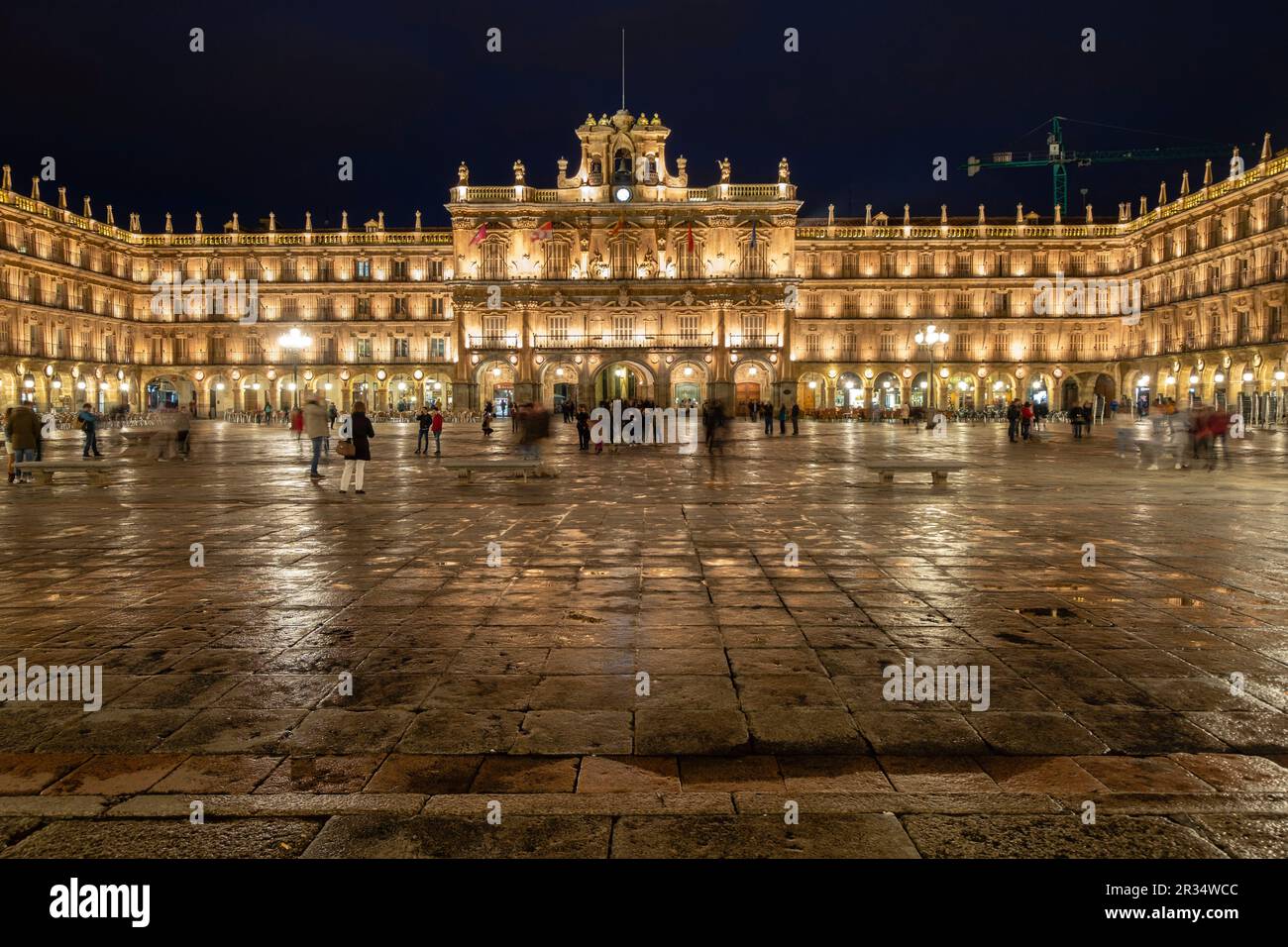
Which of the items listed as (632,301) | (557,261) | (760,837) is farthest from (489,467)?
(557,261)

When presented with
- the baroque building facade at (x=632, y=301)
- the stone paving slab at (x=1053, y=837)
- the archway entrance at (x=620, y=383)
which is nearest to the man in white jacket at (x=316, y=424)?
the stone paving slab at (x=1053, y=837)

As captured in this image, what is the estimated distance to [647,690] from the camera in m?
4.36

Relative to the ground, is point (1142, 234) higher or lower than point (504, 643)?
higher

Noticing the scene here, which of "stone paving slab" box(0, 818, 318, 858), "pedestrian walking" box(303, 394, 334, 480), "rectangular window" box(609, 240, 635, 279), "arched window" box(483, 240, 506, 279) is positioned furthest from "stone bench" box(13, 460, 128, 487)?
"rectangular window" box(609, 240, 635, 279)

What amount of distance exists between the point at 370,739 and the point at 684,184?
54.3 meters

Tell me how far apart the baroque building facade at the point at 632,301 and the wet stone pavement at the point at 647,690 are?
44.0 metres

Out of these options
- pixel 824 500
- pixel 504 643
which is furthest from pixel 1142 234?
pixel 504 643

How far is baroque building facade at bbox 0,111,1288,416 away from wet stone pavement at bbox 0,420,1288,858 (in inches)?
1732

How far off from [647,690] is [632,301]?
5127 cm

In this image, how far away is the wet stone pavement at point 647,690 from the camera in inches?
118
